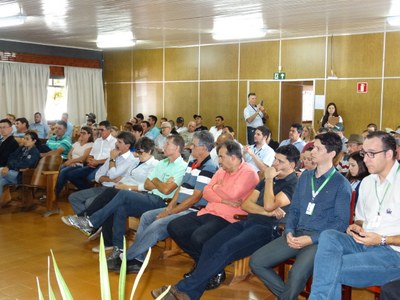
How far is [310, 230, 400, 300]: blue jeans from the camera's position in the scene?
2.77 metres

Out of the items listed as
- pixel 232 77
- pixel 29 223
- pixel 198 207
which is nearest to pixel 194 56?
pixel 232 77

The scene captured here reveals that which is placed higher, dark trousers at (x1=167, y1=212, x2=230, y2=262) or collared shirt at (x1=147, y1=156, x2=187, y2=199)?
collared shirt at (x1=147, y1=156, x2=187, y2=199)

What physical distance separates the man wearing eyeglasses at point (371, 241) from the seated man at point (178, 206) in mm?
1590

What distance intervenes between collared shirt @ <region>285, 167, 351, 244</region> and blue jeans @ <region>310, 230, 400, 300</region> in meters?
A: 0.27

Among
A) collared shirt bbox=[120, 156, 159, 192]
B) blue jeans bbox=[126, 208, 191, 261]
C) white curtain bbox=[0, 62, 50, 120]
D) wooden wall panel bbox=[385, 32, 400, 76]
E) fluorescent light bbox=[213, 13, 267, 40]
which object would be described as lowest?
blue jeans bbox=[126, 208, 191, 261]

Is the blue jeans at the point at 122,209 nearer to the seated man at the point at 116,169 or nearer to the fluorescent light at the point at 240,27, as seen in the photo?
the seated man at the point at 116,169

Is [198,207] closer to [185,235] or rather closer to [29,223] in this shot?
[185,235]

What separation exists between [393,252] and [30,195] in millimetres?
5376

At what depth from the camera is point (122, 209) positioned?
15.2 ft

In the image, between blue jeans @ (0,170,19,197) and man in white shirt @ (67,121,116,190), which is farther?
man in white shirt @ (67,121,116,190)

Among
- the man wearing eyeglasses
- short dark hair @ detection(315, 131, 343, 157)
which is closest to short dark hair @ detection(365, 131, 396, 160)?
the man wearing eyeglasses

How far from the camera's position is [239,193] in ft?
12.8

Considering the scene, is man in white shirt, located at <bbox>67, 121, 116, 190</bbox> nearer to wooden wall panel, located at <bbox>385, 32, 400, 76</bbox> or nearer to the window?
wooden wall panel, located at <bbox>385, 32, 400, 76</bbox>

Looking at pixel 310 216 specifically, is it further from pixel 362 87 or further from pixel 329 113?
pixel 362 87
